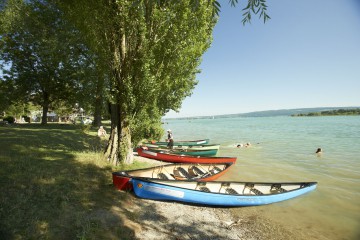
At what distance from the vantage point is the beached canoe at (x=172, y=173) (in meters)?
9.34

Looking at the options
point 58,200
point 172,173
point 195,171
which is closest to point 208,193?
point 172,173

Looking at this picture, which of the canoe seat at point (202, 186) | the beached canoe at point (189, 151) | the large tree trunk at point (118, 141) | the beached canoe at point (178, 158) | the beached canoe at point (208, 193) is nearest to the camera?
the beached canoe at point (208, 193)

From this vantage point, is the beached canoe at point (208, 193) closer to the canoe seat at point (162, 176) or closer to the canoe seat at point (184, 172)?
the canoe seat at point (162, 176)

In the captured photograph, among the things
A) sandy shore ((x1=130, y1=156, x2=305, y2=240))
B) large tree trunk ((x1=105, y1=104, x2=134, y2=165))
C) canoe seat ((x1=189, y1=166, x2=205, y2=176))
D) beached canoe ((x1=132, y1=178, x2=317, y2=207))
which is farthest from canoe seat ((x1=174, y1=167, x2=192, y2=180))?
sandy shore ((x1=130, y1=156, x2=305, y2=240))

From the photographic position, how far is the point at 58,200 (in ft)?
24.3

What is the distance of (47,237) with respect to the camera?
549cm

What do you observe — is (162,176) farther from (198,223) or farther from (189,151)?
(189,151)

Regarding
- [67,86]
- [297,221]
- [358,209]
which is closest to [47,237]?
[297,221]

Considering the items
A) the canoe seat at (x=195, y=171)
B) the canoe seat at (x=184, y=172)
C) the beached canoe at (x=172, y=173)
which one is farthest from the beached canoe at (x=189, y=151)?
the canoe seat at (x=184, y=172)

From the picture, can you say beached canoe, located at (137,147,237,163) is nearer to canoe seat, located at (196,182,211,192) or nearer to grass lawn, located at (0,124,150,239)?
canoe seat, located at (196,182,211,192)

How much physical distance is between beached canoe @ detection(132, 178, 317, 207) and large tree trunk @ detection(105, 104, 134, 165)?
3.83 m

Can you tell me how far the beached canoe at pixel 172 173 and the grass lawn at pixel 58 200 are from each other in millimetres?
546

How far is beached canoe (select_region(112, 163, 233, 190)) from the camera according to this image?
30.7 feet

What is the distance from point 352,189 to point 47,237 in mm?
16889
